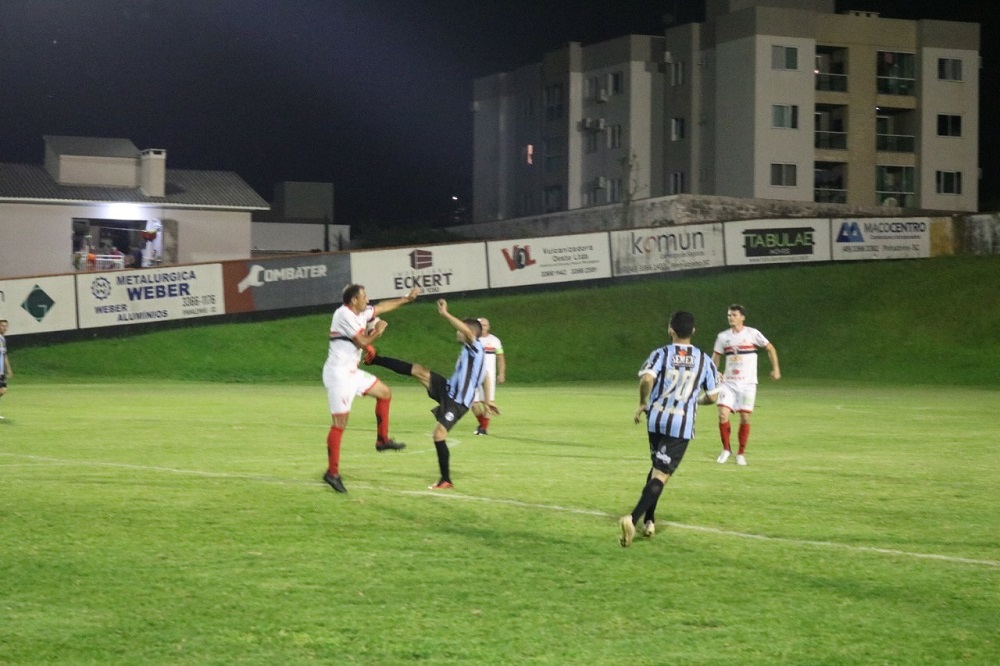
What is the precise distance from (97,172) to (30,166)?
132 inches

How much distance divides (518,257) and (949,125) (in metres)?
39.2

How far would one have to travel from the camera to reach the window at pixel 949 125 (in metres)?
74.5

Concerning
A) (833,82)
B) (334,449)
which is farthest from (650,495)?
(833,82)

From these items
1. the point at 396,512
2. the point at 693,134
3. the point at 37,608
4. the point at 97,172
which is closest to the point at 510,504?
the point at 396,512

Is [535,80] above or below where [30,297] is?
above

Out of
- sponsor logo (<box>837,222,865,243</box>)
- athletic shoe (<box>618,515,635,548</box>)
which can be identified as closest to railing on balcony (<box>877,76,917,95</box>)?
sponsor logo (<box>837,222,865,243</box>)

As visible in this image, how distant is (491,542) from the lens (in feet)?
32.8

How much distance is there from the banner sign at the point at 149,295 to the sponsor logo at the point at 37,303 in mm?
992

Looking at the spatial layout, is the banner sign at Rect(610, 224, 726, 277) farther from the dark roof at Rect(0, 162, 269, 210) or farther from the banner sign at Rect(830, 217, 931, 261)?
the dark roof at Rect(0, 162, 269, 210)

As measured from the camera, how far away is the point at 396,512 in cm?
1143

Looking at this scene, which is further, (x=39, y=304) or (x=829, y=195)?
(x=829, y=195)

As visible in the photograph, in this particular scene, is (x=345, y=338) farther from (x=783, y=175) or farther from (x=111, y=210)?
(x=783, y=175)

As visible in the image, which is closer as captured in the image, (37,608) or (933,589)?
(37,608)

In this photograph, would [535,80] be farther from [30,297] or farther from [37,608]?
[37,608]
